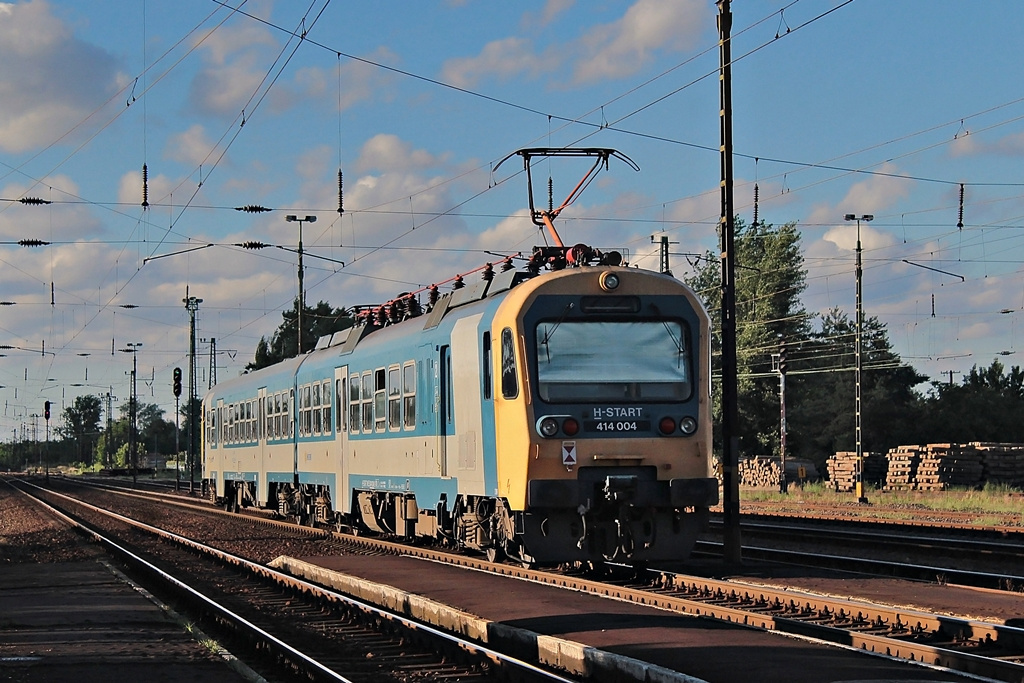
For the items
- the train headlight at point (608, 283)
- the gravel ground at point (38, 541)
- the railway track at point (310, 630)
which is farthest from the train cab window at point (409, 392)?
the gravel ground at point (38, 541)

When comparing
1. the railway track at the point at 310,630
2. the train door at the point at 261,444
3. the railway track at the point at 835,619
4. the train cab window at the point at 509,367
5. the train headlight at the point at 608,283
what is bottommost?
the railway track at the point at 310,630

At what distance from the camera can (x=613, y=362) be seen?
14.9 m

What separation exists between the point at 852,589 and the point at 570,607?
311cm

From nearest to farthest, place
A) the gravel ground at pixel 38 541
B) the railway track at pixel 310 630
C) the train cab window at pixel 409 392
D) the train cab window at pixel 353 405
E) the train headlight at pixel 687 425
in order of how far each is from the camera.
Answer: the railway track at pixel 310 630 → the train headlight at pixel 687 425 → the train cab window at pixel 409 392 → the train cab window at pixel 353 405 → the gravel ground at pixel 38 541

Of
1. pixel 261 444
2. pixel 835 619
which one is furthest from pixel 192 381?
pixel 835 619

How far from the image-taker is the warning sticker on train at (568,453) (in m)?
14.5

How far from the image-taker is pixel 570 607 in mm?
12602

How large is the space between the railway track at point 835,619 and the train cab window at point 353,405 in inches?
272

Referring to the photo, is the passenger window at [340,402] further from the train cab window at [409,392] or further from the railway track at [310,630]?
the train cab window at [409,392]

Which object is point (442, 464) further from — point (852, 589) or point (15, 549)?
point (15, 549)

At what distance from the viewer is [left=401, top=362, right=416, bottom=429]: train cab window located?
62.3ft

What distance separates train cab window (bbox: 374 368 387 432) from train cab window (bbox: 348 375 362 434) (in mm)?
1205

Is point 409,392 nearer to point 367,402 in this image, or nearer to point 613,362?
point 367,402

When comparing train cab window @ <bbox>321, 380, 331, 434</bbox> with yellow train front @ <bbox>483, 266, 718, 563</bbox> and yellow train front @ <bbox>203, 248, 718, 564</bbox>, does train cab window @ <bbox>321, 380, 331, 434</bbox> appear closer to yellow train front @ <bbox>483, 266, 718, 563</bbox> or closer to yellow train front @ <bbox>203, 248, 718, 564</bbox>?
yellow train front @ <bbox>203, 248, 718, 564</bbox>
